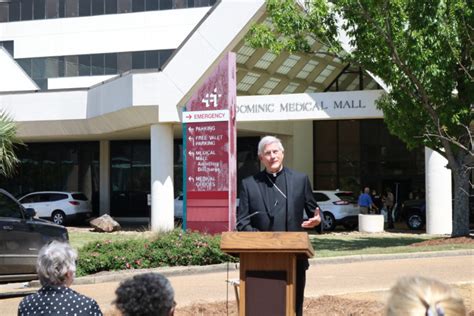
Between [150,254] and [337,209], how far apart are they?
15.5 m

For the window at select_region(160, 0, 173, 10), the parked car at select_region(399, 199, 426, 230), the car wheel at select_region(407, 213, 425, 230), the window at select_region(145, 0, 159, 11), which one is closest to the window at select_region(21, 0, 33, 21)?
the window at select_region(145, 0, 159, 11)

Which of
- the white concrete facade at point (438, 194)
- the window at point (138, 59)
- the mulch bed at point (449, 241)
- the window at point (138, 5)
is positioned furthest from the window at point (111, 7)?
the mulch bed at point (449, 241)

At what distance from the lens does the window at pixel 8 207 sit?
1330 cm

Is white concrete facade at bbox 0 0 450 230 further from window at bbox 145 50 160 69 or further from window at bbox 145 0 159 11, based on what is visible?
window at bbox 145 0 159 11

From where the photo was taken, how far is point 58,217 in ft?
118

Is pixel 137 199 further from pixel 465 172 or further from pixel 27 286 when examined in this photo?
pixel 27 286

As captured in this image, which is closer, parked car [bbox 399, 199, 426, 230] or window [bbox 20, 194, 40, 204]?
parked car [bbox 399, 199, 426, 230]

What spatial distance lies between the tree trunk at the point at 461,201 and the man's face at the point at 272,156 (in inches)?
597

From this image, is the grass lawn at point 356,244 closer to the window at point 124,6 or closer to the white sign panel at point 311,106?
the white sign panel at point 311,106

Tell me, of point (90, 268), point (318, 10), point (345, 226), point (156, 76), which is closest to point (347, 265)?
point (90, 268)

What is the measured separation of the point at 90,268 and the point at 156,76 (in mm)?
13266

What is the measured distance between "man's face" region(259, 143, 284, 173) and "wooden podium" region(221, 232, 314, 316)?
36.0 inches

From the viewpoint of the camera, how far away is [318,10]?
21047mm

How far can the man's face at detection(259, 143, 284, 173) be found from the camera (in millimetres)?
6484
